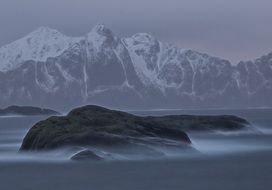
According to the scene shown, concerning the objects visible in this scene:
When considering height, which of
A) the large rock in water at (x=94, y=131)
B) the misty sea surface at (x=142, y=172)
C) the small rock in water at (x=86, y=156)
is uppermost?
the large rock in water at (x=94, y=131)

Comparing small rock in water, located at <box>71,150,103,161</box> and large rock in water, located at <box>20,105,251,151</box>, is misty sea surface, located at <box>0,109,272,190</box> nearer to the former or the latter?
small rock in water, located at <box>71,150,103,161</box>

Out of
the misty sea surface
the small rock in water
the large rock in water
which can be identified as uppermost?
the large rock in water

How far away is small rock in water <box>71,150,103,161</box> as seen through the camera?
202 feet

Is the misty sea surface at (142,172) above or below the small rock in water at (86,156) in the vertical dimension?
below

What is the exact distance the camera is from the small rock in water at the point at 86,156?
2428 inches

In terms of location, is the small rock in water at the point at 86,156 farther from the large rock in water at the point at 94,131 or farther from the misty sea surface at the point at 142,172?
the large rock in water at the point at 94,131

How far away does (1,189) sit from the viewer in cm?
4925

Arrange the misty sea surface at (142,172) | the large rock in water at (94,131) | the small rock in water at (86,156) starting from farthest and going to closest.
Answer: the large rock in water at (94,131), the small rock in water at (86,156), the misty sea surface at (142,172)

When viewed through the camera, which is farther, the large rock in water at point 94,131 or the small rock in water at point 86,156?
the large rock in water at point 94,131

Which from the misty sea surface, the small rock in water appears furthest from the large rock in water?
the small rock in water

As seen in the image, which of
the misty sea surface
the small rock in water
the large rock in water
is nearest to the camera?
the misty sea surface

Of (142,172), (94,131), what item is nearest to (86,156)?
(94,131)

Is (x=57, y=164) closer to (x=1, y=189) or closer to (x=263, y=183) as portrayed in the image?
(x=1, y=189)

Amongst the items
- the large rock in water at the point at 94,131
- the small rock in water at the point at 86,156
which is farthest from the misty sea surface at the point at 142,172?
the large rock in water at the point at 94,131
